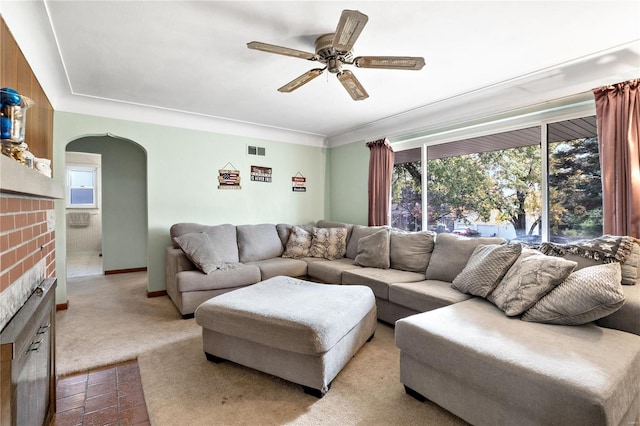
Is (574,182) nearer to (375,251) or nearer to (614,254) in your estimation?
(614,254)

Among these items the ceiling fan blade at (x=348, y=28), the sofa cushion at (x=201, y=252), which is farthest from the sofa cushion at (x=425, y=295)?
the ceiling fan blade at (x=348, y=28)

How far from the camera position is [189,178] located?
410cm

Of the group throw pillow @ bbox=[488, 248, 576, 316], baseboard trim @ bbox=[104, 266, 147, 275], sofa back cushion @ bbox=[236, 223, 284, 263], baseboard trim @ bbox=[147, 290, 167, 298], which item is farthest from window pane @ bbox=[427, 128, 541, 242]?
baseboard trim @ bbox=[104, 266, 147, 275]

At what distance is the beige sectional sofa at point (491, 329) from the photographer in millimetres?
1271

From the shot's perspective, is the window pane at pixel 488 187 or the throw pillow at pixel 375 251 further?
the throw pillow at pixel 375 251

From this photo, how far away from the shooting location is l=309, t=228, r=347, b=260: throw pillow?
4148mm

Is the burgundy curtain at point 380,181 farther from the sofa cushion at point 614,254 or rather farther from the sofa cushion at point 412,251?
the sofa cushion at point 614,254

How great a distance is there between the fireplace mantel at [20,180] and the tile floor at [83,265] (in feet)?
15.0

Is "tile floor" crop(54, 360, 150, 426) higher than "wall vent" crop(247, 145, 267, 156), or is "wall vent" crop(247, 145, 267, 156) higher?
"wall vent" crop(247, 145, 267, 156)

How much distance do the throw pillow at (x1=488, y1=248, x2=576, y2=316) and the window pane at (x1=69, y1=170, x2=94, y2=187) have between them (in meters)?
8.06

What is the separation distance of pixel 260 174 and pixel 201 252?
1774 millimetres

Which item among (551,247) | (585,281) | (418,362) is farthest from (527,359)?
(551,247)

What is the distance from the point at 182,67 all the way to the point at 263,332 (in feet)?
7.54

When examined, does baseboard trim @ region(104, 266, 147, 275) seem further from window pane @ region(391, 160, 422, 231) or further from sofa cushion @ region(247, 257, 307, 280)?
window pane @ region(391, 160, 422, 231)
